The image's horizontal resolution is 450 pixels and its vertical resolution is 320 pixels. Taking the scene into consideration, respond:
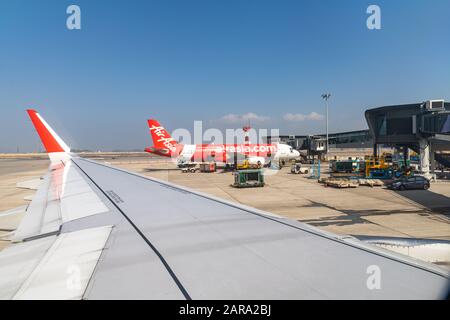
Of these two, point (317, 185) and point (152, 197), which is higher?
point (152, 197)

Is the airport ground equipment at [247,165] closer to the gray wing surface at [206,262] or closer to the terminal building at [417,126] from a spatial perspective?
the terminal building at [417,126]

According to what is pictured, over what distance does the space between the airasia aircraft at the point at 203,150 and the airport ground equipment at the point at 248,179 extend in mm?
15355

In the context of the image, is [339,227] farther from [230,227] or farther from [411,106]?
[411,106]

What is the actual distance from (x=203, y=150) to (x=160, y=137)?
6666mm

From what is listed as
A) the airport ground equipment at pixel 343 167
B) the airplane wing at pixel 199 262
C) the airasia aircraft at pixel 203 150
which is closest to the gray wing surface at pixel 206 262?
the airplane wing at pixel 199 262

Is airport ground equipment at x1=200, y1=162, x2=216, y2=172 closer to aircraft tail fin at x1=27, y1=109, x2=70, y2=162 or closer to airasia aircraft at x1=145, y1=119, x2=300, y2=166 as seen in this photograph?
airasia aircraft at x1=145, y1=119, x2=300, y2=166

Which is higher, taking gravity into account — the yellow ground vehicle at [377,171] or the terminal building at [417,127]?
the terminal building at [417,127]

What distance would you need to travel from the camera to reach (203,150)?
44531 mm

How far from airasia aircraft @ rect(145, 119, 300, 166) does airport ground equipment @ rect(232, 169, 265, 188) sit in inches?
605

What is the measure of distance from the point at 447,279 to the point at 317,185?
84.9ft

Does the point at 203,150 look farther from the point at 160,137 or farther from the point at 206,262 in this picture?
the point at 206,262

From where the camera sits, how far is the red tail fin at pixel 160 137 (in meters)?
43.6
